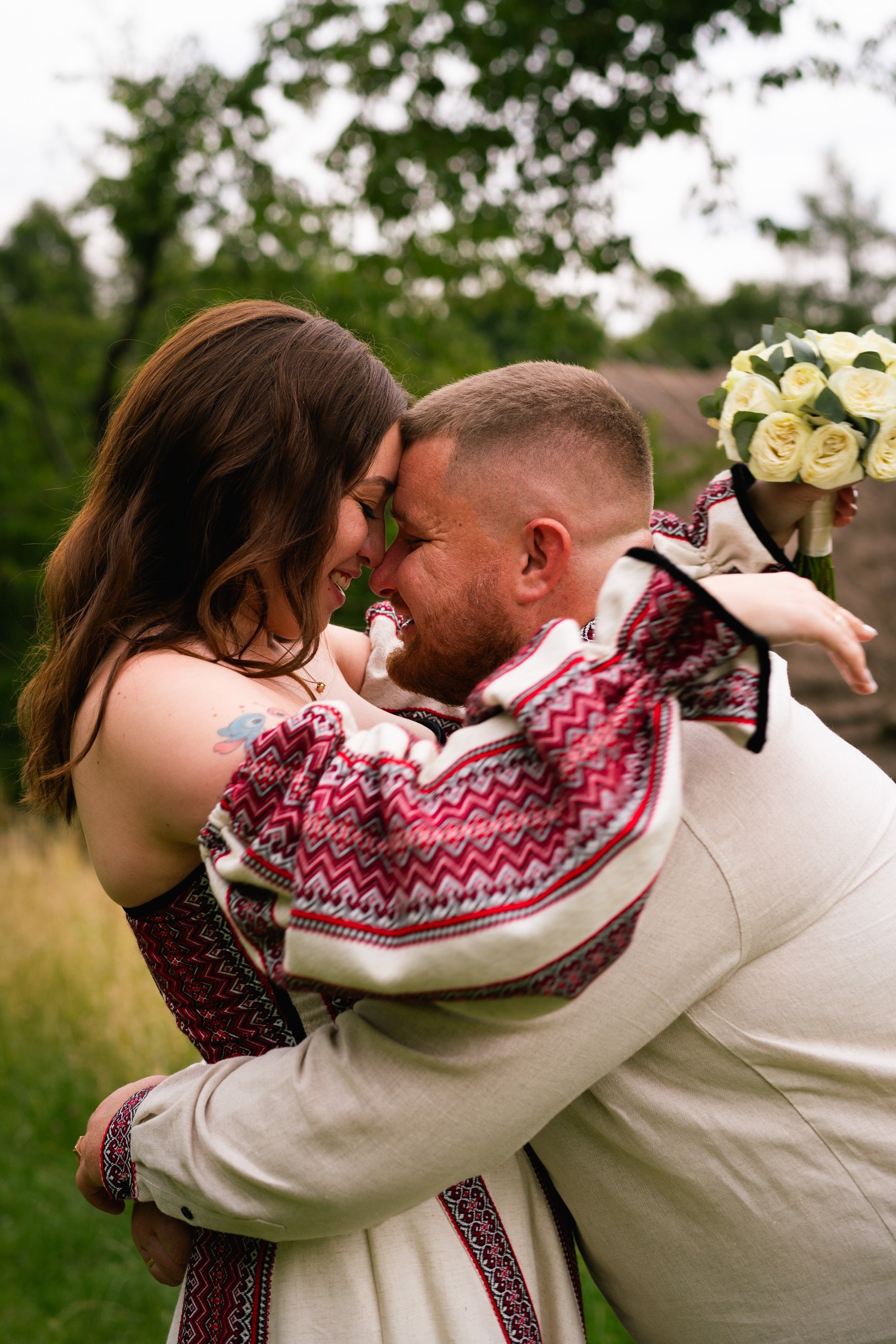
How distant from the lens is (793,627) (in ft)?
5.03

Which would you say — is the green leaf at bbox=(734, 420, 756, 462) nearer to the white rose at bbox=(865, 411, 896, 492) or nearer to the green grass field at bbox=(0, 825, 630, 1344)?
the white rose at bbox=(865, 411, 896, 492)

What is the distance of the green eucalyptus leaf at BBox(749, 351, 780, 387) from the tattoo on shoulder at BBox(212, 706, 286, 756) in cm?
135

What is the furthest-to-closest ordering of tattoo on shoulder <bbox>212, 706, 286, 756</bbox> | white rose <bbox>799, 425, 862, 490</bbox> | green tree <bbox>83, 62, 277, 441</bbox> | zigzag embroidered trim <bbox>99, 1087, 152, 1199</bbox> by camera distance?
1. green tree <bbox>83, 62, 277, 441</bbox>
2. white rose <bbox>799, 425, 862, 490</bbox>
3. zigzag embroidered trim <bbox>99, 1087, 152, 1199</bbox>
4. tattoo on shoulder <bbox>212, 706, 286, 756</bbox>

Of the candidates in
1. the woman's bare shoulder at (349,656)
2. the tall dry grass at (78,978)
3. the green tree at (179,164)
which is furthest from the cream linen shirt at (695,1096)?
the green tree at (179,164)

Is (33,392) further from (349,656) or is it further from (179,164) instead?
(349,656)

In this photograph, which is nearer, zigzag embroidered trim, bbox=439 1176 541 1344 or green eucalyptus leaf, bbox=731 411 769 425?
zigzag embroidered trim, bbox=439 1176 541 1344

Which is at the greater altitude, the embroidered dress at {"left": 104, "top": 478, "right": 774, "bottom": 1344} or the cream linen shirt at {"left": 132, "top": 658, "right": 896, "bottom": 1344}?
the embroidered dress at {"left": 104, "top": 478, "right": 774, "bottom": 1344}

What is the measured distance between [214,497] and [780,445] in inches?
44.7

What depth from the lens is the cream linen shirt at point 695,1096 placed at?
1.59 m

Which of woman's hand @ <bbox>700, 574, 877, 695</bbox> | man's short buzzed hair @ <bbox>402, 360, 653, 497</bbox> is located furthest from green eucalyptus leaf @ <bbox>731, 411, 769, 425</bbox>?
woman's hand @ <bbox>700, 574, 877, 695</bbox>

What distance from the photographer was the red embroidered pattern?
1.36 meters

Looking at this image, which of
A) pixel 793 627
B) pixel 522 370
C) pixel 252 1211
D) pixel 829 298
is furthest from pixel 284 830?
pixel 829 298

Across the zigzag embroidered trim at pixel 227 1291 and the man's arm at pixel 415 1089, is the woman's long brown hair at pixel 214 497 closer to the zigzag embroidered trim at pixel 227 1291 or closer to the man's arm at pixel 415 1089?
the man's arm at pixel 415 1089

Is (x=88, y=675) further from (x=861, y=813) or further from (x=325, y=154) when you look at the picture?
(x=325, y=154)
